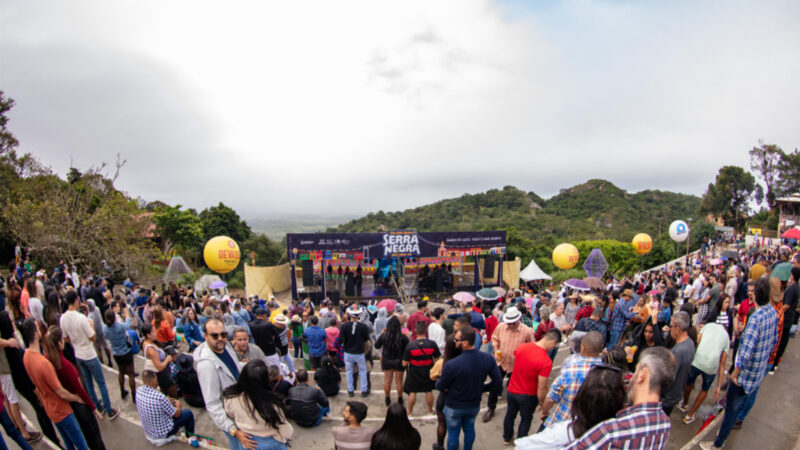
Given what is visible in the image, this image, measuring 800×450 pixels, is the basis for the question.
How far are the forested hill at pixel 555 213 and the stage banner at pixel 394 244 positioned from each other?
77.2ft

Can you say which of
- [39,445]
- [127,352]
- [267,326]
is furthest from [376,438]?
[127,352]

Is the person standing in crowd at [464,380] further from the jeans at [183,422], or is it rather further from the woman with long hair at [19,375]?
the woman with long hair at [19,375]

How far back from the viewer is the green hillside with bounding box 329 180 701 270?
4366cm

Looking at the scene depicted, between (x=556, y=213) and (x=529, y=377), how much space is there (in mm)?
54742

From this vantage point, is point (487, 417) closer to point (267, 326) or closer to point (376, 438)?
point (376, 438)

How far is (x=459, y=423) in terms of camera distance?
3.53 meters

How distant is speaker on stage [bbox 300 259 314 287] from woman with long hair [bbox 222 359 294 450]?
45.8ft

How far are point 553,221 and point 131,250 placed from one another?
44.1m

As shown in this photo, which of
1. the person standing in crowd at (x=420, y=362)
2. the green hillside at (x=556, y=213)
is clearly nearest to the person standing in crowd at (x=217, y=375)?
the person standing in crowd at (x=420, y=362)

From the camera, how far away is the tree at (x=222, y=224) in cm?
2745

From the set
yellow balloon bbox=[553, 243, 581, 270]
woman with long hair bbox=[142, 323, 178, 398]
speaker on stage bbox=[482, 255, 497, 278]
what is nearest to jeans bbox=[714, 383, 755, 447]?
woman with long hair bbox=[142, 323, 178, 398]

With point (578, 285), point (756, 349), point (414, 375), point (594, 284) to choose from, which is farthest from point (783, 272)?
point (414, 375)

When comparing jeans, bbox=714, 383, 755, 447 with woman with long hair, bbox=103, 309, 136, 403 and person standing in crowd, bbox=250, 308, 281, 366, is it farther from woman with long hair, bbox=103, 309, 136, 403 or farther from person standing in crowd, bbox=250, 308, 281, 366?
woman with long hair, bbox=103, 309, 136, 403

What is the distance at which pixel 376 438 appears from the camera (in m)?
2.56
